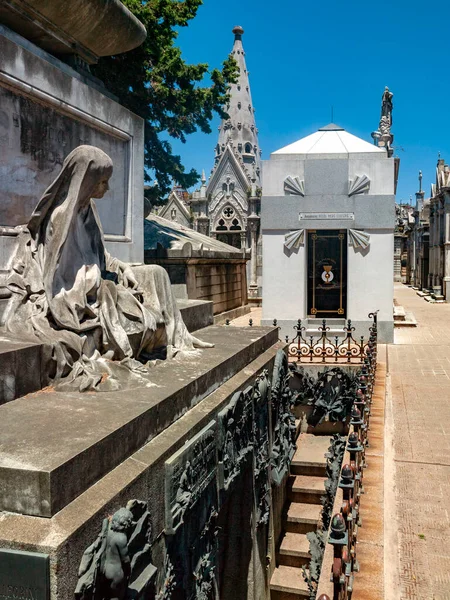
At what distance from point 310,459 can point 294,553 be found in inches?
66.3

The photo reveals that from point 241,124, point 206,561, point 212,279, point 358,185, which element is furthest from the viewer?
point 241,124

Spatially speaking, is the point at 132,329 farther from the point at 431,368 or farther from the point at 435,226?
the point at 435,226

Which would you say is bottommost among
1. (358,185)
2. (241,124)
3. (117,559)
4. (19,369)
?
(117,559)

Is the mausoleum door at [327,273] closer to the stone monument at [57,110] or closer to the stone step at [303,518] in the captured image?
the stone step at [303,518]

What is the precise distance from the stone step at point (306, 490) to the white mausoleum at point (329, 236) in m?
5.22

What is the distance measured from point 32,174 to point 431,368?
788cm

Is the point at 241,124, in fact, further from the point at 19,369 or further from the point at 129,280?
the point at 19,369

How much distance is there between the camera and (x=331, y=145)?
536 inches

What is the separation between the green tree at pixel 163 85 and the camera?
14.6 m

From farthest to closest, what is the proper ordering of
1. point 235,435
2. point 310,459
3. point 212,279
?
1. point 212,279
2. point 310,459
3. point 235,435

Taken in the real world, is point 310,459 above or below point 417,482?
below

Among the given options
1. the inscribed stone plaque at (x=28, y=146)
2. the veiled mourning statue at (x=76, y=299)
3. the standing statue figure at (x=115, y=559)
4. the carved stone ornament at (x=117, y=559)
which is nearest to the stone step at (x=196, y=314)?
the veiled mourning statue at (x=76, y=299)

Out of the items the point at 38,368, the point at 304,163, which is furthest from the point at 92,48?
the point at 304,163

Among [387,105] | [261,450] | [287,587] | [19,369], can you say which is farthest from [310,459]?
[387,105]
